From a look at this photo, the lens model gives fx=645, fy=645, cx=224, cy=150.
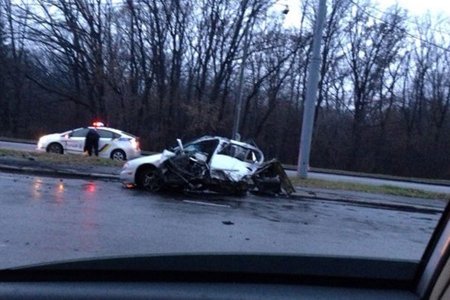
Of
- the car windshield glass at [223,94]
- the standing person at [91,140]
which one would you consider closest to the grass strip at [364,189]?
the car windshield glass at [223,94]

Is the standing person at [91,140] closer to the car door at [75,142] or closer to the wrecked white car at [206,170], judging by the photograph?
the car door at [75,142]

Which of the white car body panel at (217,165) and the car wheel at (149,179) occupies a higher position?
the white car body panel at (217,165)

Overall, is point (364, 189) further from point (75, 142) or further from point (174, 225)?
point (75, 142)

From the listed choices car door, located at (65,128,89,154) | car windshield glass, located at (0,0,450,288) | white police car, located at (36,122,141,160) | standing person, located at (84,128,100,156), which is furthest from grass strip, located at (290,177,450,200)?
car door, located at (65,128,89,154)

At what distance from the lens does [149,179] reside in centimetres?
1612

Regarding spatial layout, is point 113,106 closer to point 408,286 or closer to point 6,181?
point 6,181

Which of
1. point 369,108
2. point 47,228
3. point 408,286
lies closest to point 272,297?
point 408,286

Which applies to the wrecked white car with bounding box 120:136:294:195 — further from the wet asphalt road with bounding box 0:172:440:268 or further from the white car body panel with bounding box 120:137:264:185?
the wet asphalt road with bounding box 0:172:440:268

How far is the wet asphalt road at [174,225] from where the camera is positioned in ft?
26.8

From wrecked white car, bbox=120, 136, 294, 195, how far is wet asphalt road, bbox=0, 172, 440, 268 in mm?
489

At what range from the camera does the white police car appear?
27.5 metres

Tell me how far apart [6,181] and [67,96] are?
32.4 m

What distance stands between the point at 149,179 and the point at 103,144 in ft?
38.8

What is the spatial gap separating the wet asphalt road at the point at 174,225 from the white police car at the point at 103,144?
36.0 ft
